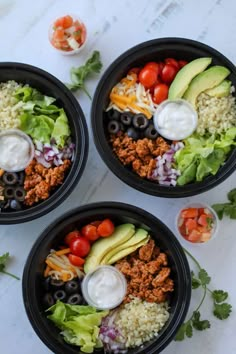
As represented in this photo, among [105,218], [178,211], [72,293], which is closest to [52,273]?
[72,293]

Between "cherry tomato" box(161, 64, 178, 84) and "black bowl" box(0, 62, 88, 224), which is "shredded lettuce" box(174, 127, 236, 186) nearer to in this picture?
"cherry tomato" box(161, 64, 178, 84)

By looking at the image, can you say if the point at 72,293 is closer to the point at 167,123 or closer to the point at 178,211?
the point at 178,211

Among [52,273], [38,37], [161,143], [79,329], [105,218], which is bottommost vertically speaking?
[79,329]

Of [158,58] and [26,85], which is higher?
[158,58]

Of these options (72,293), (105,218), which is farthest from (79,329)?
(105,218)

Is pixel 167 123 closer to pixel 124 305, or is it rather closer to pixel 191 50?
pixel 191 50

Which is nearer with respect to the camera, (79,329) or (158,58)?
(79,329)

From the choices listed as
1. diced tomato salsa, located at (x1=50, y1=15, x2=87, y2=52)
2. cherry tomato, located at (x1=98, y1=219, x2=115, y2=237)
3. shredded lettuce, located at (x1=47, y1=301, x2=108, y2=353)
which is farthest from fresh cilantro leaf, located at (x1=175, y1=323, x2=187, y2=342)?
diced tomato salsa, located at (x1=50, y1=15, x2=87, y2=52)
